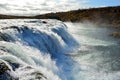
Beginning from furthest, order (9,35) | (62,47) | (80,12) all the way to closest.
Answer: (80,12) < (62,47) < (9,35)

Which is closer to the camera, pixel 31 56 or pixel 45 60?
pixel 31 56

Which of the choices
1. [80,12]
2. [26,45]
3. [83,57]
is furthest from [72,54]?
[80,12]

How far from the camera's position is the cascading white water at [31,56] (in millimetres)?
11514

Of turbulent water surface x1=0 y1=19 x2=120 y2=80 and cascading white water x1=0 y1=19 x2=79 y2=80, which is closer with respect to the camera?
cascading white water x1=0 y1=19 x2=79 y2=80

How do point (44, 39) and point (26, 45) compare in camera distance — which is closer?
point (26, 45)

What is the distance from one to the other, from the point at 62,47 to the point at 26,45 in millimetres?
7745

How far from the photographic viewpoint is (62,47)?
27422mm

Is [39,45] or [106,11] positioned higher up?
[39,45]

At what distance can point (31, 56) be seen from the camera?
1612 cm

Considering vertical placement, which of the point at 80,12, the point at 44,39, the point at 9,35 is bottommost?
the point at 80,12

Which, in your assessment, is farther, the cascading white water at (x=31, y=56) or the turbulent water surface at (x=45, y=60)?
the turbulent water surface at (x=45, y=60)

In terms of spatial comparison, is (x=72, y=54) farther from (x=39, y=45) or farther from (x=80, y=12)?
(x=80, y=12)

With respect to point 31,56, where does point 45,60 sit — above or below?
below

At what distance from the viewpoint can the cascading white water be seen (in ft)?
37.8
